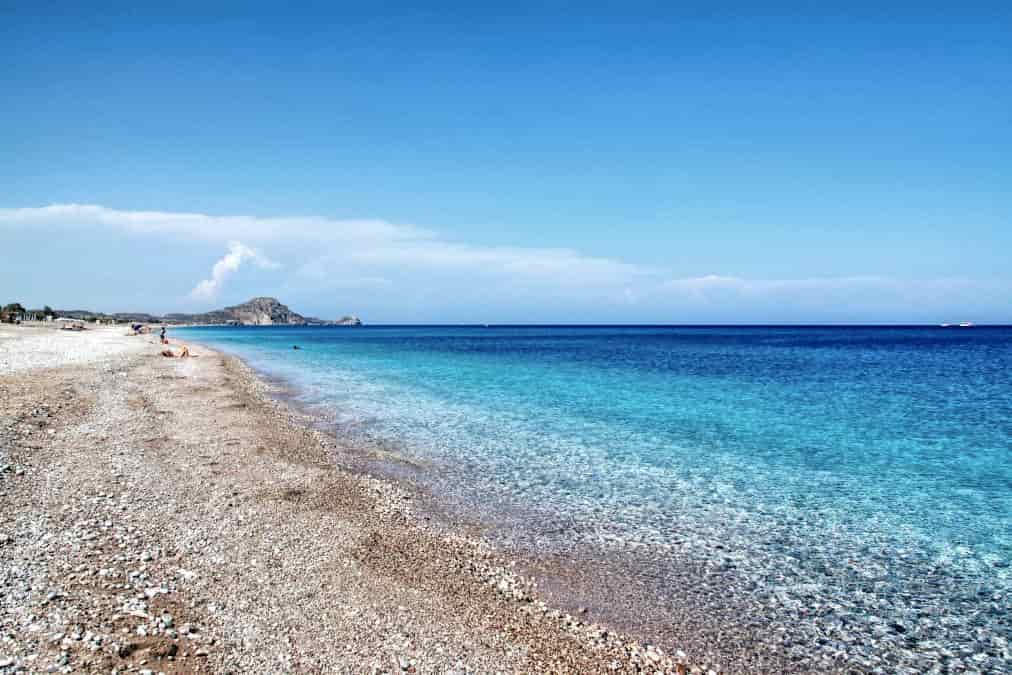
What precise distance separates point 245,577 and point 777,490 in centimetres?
1268

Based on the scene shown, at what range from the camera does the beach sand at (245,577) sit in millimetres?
6402

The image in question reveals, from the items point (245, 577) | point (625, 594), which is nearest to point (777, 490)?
point (625, 594)

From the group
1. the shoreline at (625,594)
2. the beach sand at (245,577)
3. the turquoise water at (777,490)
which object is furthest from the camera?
the turquoise water at (777,490)

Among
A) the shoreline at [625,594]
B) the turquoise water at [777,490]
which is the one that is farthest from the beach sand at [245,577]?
the turquoise water at [777,490]

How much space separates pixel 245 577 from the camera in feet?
26.9

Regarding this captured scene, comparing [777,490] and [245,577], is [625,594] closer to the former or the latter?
[245,577]

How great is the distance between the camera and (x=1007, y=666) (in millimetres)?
7168

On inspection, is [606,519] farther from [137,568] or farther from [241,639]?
[137,568]

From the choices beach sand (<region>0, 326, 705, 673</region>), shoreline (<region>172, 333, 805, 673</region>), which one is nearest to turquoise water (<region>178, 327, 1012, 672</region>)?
shoreline (<region>172, 333, 805, 673</region>)

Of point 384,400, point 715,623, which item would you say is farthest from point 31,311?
point 715,623

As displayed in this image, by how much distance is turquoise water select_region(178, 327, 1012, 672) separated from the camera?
28.0 feet

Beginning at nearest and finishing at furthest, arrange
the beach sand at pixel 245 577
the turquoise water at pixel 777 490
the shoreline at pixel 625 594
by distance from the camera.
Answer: the beach sand at pixel 245 577 → the shoreline at pixel 625 594 → the turquoise water at pixel 777 490

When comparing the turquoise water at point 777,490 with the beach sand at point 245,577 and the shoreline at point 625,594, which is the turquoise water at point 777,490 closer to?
the shoreline at point 625,594

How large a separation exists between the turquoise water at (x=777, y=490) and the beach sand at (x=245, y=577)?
2536 millimetres
